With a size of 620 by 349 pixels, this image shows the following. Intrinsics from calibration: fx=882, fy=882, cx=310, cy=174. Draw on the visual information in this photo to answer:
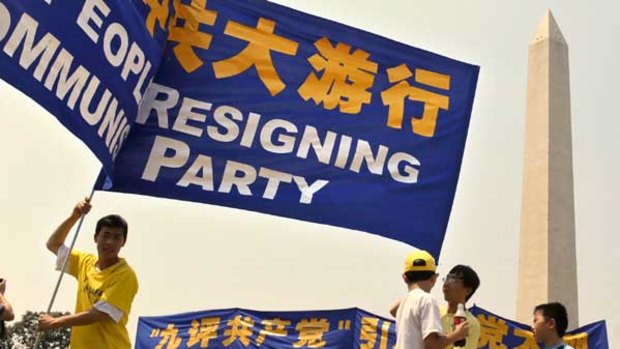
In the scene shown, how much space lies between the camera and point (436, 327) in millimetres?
3307

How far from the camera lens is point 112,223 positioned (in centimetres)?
377

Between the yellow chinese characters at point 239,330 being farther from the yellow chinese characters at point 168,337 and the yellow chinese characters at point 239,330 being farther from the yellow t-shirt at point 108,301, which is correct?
the yellow t-shirt at point 108,301

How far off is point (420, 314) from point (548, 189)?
13.0m

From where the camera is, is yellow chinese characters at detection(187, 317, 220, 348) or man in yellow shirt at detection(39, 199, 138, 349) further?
yellow chinese characters at detection(187, 317, 220, 348)

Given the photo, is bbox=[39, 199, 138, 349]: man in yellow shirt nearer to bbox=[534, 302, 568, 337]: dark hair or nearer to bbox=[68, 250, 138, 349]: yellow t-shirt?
bbox=[68, 250, 138, 349]: yellow t-shirt

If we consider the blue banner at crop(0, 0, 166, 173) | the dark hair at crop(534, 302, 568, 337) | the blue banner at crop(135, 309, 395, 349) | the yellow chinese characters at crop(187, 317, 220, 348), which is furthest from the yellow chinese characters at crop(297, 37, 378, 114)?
the yellow chinese characters at crop(187, 317, 220, 348)

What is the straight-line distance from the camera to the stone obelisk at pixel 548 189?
15.7 metres

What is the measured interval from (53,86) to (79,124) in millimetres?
223

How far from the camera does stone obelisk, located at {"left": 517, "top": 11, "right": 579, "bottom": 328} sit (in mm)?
15664

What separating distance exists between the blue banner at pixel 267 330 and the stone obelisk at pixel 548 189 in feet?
10.5

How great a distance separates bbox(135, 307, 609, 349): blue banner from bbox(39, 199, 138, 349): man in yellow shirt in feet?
32.4

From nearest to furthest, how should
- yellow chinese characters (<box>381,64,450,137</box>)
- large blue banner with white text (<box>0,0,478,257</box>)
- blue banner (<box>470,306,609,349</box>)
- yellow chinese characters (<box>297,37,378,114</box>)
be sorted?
1. large blue banner with white text (<box>0,0,478,257</box>)
2. yellow chinese characters (<box>297,37,378,114</box>)
3. yellow chinese characters (<box>381,64,450,137</box>)
4. blue banner (<box>470,306,609,349</box>)

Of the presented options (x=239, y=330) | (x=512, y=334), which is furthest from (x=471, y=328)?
(x=239, y=330)

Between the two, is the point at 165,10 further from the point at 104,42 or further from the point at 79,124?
the point at 79,124
